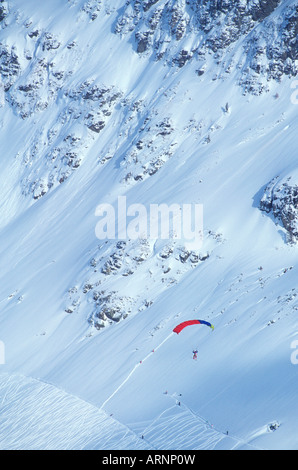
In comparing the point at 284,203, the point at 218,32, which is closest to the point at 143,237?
the point at 284,203

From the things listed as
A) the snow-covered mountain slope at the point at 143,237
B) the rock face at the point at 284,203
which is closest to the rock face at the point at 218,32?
the snow-covered mountain slope at the point at 143,237

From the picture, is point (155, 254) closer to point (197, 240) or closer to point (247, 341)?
point (197, 240)

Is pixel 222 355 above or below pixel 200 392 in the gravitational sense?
above

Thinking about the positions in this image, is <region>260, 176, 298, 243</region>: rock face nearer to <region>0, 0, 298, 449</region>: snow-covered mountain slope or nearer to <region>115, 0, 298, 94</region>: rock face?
<region>0, 0, 298, 449</region>: snow-covered mountain slope

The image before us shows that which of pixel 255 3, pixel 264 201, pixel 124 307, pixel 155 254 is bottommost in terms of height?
pixel 124 307

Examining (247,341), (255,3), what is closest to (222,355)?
(247,341)

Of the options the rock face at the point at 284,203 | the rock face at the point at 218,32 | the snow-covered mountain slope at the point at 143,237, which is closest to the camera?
the snow-covered mountain slope at the point at 143,237

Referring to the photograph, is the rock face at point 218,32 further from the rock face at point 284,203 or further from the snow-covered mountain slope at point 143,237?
the rock face at point 284,203
